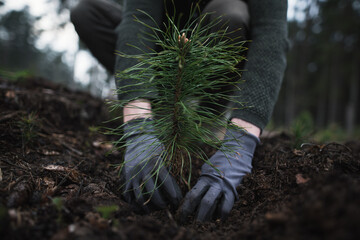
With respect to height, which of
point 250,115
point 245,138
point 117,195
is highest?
point 250,115

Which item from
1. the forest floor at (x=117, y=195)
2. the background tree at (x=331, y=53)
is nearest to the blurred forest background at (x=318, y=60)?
the background tree at (x=331, y=53)

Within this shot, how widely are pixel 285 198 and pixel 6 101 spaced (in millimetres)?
2034

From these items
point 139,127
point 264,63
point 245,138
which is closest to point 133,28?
point 139,127

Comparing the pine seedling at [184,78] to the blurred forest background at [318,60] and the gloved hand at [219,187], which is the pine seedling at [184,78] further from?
the blurred forest background at [318,60]

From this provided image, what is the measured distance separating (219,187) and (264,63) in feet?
2.86

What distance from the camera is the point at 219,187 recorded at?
3.43 ft

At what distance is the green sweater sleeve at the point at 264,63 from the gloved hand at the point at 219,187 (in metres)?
0.19

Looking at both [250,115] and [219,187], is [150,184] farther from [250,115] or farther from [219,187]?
[250,115]

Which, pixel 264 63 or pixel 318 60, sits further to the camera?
pixel 318 60

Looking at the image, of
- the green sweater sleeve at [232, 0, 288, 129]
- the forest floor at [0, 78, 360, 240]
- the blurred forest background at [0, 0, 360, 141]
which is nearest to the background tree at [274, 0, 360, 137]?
the blurred forest background at [0, 0, 360, 141]

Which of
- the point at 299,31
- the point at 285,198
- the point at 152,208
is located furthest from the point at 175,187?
the point at 299,31

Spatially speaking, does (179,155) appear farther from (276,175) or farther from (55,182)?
(55,182)

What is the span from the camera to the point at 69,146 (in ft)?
5.13

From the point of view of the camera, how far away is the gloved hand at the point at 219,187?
96 centimetres
